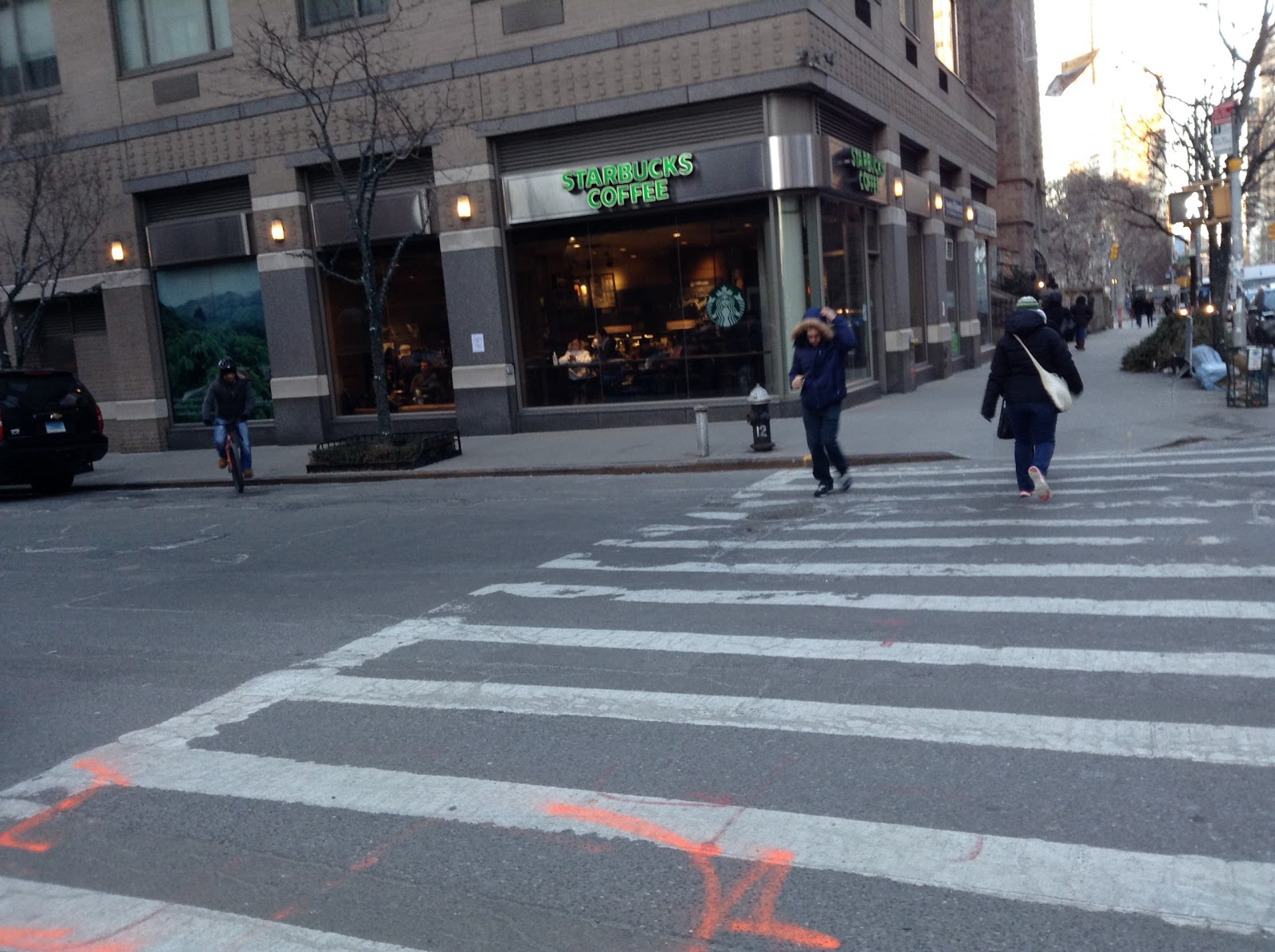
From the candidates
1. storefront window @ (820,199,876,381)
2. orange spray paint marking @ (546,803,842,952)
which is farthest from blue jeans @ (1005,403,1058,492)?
storefront window @ (820,199,876,381)

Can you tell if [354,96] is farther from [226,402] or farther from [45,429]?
[45,429]

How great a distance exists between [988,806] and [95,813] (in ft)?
11.9

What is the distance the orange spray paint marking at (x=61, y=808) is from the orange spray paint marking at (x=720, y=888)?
2.10 m

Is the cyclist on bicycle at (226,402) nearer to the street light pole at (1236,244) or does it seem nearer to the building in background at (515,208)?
the building in background at (515,208)

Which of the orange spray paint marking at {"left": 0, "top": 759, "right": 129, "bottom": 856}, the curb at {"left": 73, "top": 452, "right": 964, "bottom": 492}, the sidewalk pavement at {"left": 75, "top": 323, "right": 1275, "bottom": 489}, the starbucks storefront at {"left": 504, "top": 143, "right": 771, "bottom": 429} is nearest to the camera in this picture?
the orange spray paint marking at {"left": 0, "top": 759, "right": 129, "bottom": 856}

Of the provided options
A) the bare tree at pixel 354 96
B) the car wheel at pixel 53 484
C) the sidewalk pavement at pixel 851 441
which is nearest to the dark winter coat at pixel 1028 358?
the sidewalk pavement at pixel 851 441

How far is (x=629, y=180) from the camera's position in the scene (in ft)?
62.8

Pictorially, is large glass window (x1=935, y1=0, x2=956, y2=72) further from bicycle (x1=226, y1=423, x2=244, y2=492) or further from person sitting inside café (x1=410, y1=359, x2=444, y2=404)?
bicycle (x1=226, y1=423, x2=244, y2=492)

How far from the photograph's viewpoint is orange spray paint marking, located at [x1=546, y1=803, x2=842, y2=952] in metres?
3.50

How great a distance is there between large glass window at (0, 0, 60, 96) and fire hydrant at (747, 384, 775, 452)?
17402 mm

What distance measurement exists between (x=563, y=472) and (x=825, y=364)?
5.39 metres

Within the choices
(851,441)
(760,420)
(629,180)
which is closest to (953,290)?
(629,180)

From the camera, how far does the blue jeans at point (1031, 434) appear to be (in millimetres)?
10523

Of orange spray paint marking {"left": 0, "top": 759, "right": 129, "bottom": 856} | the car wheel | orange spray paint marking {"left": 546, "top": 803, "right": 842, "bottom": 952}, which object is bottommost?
orange spray paint marking {"left": 546, "top": 803, "right": 842, "bottom": 952}
